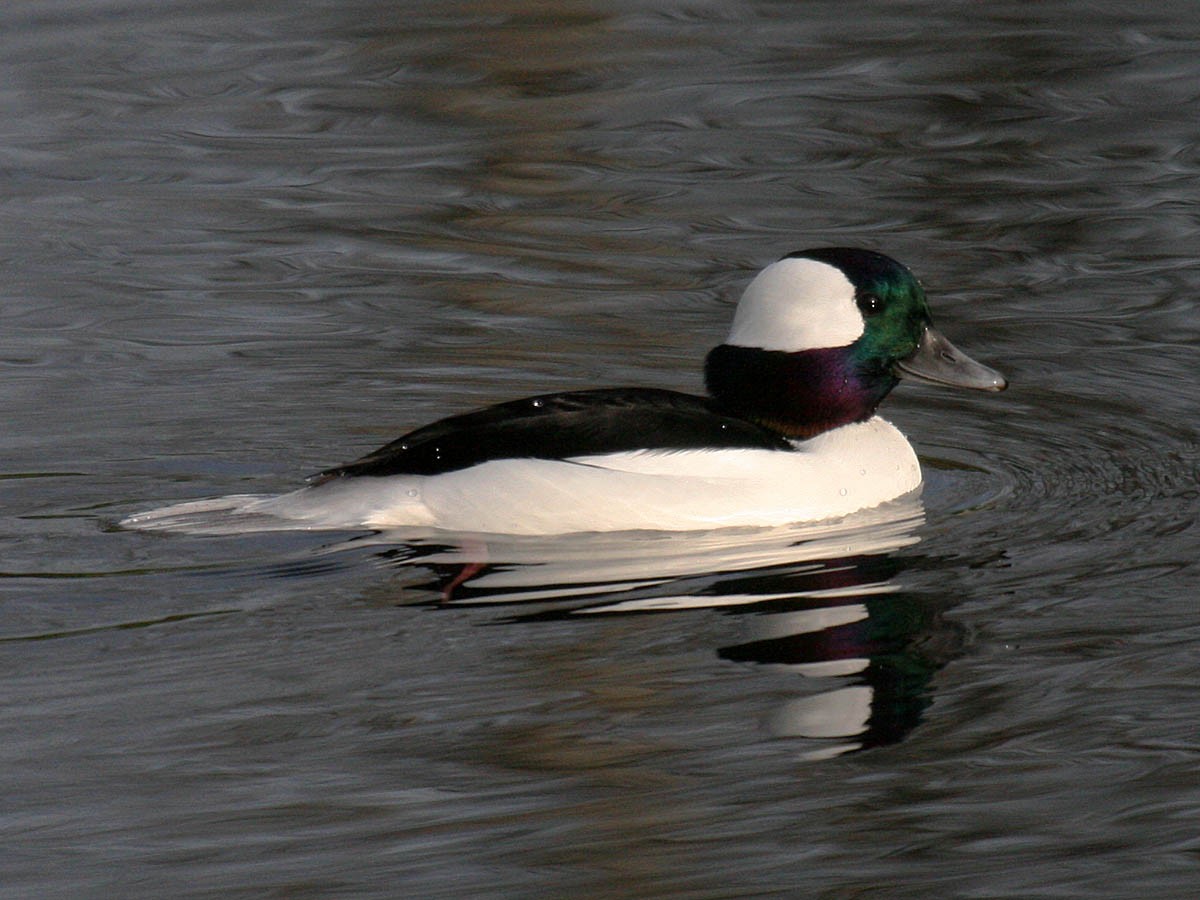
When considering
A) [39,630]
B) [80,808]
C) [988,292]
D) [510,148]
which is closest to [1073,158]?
[988,292]

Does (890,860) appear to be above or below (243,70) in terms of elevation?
below

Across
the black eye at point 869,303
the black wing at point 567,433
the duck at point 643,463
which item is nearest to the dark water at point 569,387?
the duck at point 643,463

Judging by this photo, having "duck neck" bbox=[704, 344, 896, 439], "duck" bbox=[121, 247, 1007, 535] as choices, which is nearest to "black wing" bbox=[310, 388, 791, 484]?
"duck" bbox=[121, 247, 1007, 535]

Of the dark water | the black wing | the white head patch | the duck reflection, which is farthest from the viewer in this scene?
the white head patch

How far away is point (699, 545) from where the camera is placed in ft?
21.2

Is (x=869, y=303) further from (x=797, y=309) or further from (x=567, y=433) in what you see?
(x=567, y=433)

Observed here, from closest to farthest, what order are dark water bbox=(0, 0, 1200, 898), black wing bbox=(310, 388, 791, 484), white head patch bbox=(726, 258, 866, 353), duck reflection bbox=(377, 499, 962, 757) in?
dark water bbox=(0, 0, 1200, 898) < duck reflection bbox=(377, 499, 962, 757) < black wing bbox=(310, 388, 791, 484) < white head patch bbox=(726, 258, 866, 353)

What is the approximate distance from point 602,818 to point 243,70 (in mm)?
9171

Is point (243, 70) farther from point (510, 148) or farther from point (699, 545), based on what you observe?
point (699, 545)

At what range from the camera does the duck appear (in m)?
6.55

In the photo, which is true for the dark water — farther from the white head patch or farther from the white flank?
the white head patch

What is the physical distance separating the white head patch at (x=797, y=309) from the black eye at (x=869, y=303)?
0.12 ft

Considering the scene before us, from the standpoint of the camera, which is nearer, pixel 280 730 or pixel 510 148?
pixel 280 730

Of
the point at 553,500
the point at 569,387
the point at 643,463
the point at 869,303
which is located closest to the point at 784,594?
the point at 643,463
